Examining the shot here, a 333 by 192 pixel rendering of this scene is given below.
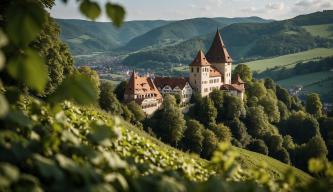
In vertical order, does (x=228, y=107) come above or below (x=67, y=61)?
below

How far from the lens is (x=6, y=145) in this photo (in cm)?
340

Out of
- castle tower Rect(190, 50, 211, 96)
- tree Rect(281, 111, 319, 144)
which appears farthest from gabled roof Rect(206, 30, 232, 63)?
tree Rect(281, 111, 319, 144)

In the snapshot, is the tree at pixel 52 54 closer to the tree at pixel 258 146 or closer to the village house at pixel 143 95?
the village house at pixel 143 95

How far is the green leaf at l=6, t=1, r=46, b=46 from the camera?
2.52m

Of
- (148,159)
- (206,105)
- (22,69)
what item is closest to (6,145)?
(22,69)

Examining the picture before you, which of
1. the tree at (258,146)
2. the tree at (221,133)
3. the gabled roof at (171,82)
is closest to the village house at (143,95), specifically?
the gabled roof at (171,82)

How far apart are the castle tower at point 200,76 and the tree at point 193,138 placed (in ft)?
75.6

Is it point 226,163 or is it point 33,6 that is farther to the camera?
point 226,163

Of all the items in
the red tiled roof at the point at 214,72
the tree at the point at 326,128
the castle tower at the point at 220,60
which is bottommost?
the tree at the point at 326,128

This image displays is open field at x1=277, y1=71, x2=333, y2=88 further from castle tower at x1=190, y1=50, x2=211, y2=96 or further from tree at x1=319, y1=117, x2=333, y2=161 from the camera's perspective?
castle tower at x1=190, y1=50, x2=211, y2=96

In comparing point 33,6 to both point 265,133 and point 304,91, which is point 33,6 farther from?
point 304,91

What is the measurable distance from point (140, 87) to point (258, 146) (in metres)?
20.6

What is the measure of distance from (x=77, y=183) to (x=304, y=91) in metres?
157

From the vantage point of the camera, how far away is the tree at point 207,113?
2677 inches
